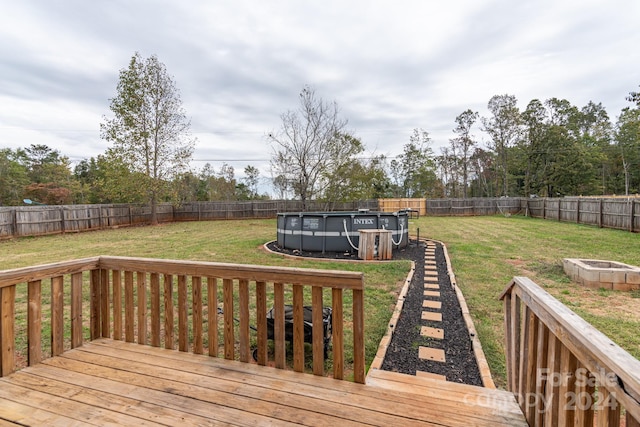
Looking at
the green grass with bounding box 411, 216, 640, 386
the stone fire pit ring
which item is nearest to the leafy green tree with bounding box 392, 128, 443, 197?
the green grass with bounding box 411, 216, 640, 386

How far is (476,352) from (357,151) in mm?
15170

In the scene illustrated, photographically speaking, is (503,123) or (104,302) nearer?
(104,302)

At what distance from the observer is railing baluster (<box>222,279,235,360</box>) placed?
6.67 feet

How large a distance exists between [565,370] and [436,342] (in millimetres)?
2008

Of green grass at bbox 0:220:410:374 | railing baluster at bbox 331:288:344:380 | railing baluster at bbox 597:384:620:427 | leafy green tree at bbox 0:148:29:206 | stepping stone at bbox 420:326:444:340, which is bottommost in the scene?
stepping stone at bbox 420:326:444:340

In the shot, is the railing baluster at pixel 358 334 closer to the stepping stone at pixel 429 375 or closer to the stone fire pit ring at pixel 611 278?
the stepping stone at pixel 429 375

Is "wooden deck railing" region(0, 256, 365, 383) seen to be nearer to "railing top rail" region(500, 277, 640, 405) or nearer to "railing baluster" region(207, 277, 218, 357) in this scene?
"railing baluster" region(207, 277, 218, 357)

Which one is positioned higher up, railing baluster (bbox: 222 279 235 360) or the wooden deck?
railing baluster (bbox: 222 279 235 360)

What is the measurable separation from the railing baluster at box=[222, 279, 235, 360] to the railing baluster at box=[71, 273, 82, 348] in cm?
120

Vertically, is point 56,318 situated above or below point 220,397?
above

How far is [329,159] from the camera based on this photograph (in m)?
16.2

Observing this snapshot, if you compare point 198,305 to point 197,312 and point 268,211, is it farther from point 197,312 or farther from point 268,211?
point 268,211

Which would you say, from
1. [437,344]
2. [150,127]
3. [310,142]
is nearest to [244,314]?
[437,344]

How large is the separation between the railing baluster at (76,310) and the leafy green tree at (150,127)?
1564 cm
